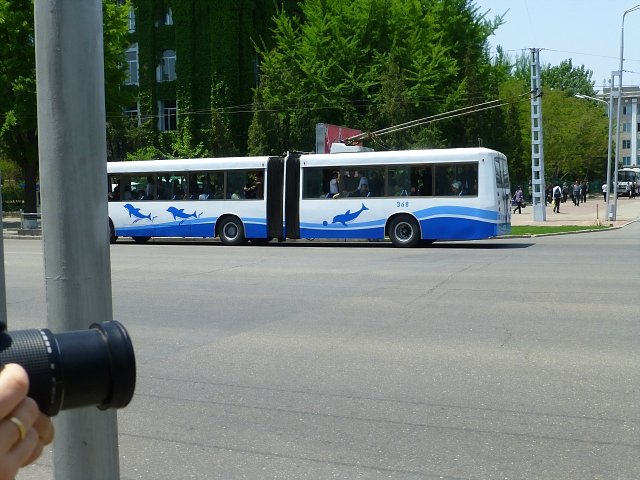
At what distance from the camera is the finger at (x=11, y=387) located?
1.37 m

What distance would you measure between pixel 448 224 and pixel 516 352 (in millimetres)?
14417

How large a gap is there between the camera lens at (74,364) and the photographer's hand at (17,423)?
0.11 feet

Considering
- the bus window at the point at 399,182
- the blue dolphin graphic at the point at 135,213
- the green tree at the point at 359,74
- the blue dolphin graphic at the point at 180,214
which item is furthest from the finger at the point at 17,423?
the green tree at the point at 359,74

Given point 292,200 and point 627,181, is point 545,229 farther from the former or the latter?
point 627,181

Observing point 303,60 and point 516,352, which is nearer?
point 516,352

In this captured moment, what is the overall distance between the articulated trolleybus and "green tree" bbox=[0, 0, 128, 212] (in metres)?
8.40

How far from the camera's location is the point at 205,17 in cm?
5288

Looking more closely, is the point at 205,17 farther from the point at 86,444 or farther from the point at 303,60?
the point at 86,444

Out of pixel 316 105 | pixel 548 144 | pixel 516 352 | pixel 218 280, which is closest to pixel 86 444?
pixel 516 352

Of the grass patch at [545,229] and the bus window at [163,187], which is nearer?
the bus window at [163,187]

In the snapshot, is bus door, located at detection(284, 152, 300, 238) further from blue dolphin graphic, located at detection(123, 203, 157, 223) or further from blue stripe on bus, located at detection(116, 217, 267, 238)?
blue dolphin graphic, located at detection(123, 203, 157, 223)

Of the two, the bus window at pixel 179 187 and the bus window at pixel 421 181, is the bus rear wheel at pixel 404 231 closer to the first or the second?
the bus window at pixel 421 181

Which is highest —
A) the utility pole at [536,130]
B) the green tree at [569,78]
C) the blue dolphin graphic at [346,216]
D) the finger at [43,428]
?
the green tree at [569,78]

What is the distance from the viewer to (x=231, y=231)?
24953 millimetres
